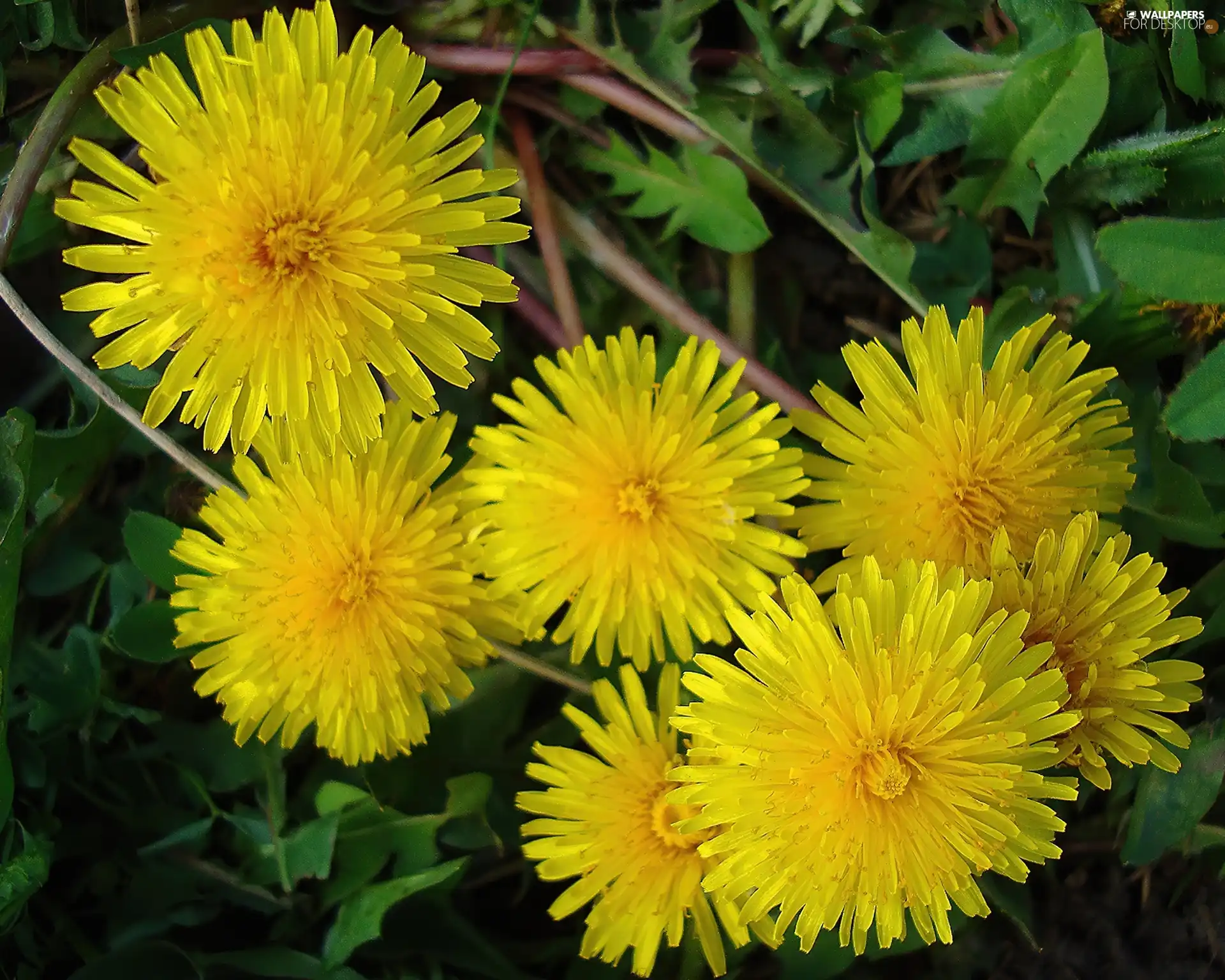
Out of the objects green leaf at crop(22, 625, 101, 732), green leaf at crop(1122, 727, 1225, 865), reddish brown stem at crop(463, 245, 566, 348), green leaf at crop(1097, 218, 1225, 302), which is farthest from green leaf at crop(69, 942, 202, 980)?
green leaf at crop(1097, 218, 1225, 302)

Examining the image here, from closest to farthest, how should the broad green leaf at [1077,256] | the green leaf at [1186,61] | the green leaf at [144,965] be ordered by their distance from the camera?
the green leaf at [1186,61]
the green leaf at [144,965]
the broad green leaf at [1077,256]

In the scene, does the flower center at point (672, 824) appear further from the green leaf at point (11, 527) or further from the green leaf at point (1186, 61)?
the green leaf at point (1186, 61)

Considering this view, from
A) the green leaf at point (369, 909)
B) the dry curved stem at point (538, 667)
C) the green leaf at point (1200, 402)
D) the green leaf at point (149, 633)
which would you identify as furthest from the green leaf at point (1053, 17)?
the green leaf at point (149, 633)

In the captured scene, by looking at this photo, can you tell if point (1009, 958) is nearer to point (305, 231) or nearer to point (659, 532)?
point (659, 532)

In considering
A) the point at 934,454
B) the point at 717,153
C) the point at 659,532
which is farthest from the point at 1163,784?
the point at 717,153

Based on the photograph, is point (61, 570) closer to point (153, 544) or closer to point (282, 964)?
point (153, 544)
